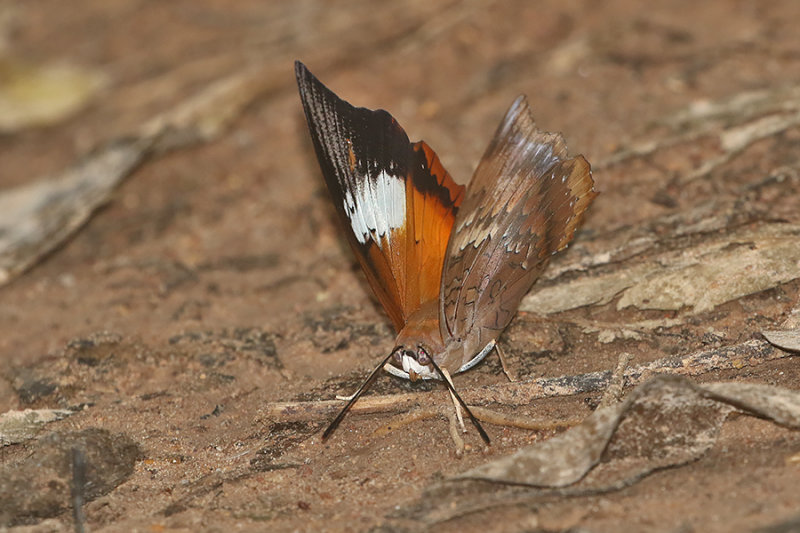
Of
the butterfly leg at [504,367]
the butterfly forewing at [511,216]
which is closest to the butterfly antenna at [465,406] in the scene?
the butterfly forewing at [511,216]

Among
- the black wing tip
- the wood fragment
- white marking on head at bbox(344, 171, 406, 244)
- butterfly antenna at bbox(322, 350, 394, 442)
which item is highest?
the black wing tip

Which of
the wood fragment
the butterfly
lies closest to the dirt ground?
the wood fragment

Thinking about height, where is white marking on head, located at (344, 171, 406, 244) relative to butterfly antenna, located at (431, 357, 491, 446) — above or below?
above

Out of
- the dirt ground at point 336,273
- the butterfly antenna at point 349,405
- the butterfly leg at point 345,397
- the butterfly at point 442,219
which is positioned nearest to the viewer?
the dirt ground at point 336,273

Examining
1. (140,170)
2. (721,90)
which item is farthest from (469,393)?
(140,170)

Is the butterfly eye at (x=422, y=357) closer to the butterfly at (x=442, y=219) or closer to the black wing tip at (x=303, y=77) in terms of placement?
the butterfly at (x=442, y=219)

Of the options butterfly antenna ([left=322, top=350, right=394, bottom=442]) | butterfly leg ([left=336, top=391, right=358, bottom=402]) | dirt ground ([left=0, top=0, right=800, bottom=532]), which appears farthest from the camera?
butterfly leg ([left=336, top=391, right=358, bottom=402])

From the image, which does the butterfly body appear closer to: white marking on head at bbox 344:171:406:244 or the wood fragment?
white marking on head at bbox 344:171:406:244

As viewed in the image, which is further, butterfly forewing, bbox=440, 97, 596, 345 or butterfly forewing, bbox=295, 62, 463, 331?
butterfly forewing, bbox=295, 62, 463, 331

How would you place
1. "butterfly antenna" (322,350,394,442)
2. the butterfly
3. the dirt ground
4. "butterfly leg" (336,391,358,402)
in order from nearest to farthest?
the dirt ground
"butterfly antenna" (322,350,394,442)
the butterfly
"butterfly leg" (336,391,358,402)

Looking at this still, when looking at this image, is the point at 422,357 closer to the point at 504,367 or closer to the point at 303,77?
the point at 504,367
